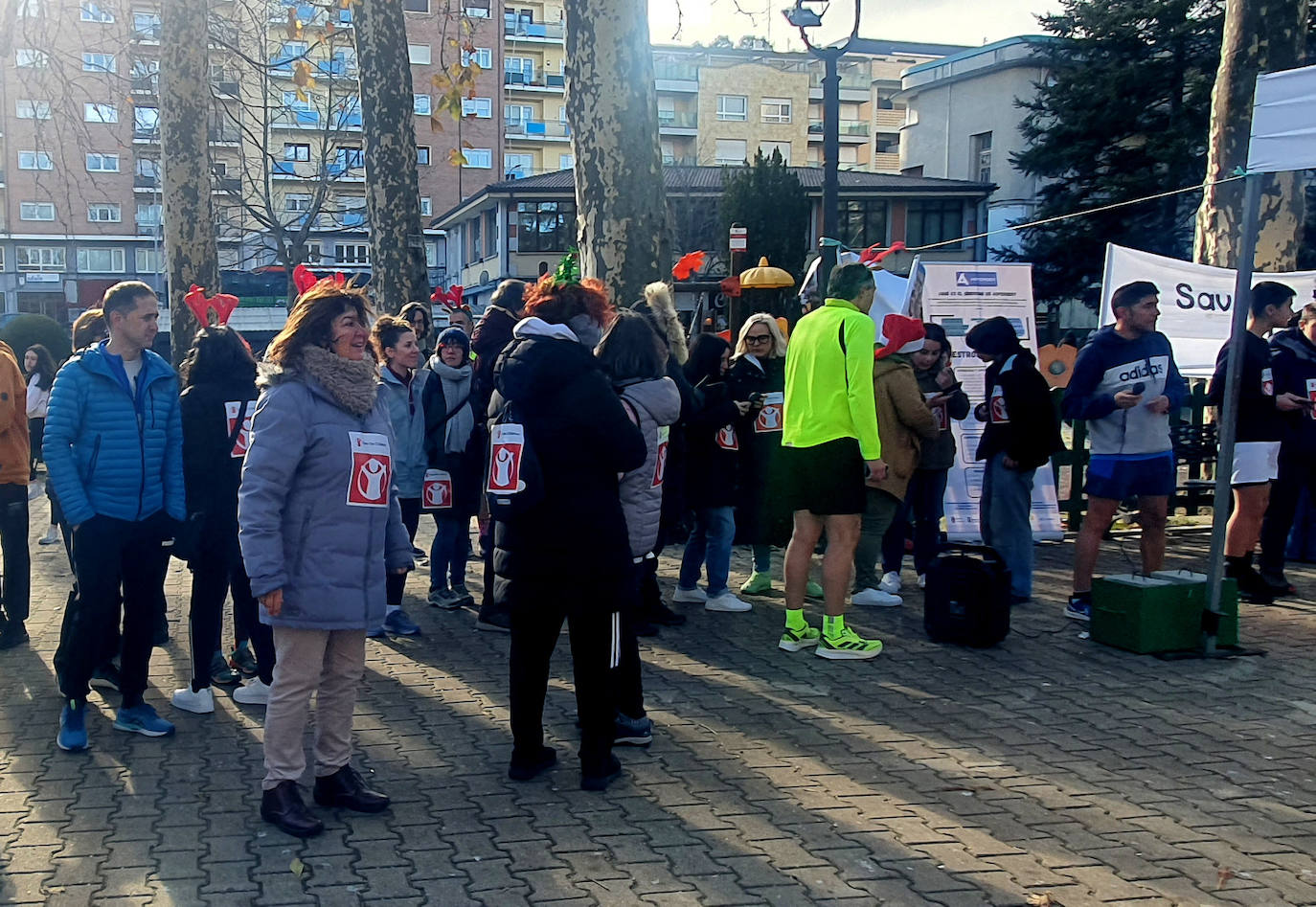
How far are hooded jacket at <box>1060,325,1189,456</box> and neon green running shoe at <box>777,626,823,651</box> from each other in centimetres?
217

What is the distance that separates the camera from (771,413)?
8.34m

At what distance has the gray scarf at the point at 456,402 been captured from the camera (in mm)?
8219

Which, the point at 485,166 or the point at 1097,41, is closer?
the point at 1097,41

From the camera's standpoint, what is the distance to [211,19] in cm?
1830

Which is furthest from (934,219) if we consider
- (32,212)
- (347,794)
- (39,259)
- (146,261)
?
(347,794)

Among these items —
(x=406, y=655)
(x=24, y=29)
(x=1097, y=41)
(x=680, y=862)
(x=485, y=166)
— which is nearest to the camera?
(x=680, y=862)

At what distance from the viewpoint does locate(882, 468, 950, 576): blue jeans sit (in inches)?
352

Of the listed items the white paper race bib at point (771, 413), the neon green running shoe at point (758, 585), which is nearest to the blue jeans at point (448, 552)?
the neon green running shoe at point (758, 585)

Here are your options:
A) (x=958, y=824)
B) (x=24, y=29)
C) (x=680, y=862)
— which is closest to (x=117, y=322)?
(x=680, y=862)

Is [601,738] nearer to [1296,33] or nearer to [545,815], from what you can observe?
[545,815]

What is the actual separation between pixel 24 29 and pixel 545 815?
1318 centimetres

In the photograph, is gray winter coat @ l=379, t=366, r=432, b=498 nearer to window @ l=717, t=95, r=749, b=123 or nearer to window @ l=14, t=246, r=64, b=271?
window @ l=14, t=246, r=64, b=271

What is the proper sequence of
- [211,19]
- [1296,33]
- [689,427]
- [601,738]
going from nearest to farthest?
[601,738]
[689,427]
[1296,33]
[211,19]

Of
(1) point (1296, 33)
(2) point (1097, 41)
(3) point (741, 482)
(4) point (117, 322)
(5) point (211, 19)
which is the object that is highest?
(2) point (1097, 41)
